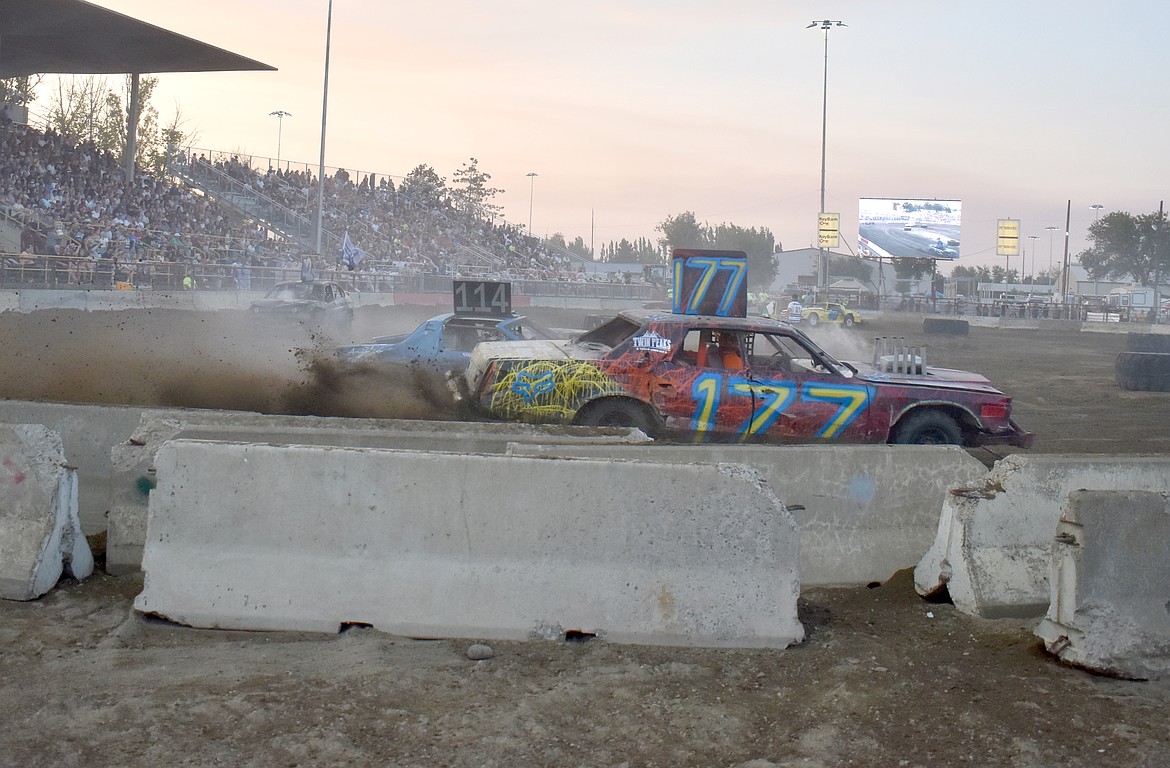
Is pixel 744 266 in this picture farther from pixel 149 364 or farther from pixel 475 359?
pixel 149 364

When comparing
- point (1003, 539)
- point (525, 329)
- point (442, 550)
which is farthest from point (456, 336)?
point (1003, 539)

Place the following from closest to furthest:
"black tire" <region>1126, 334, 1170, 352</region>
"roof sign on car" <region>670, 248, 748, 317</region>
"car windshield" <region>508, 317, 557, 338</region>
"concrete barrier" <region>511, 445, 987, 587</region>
Result: "concrete barrier" <region>511, 445, 987, 587</region> < "roof sign on car" <region>670, 248, 748, 317</region> < "car windshield" <region>508, 317, 557, 338</region> < "black tire" <region>1126, 334, 1170, 352</region>

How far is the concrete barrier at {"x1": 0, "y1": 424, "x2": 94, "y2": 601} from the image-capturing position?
4.92 m

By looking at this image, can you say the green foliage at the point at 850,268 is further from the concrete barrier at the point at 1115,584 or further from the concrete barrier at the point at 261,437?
the concrete barrier at the point at 1115,584

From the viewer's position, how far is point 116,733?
3.68 meters

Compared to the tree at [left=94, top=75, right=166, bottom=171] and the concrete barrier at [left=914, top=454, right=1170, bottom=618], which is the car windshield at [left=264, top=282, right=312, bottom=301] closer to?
the concrete barrier at [left=914, top=454, right=1170, bottom=618]

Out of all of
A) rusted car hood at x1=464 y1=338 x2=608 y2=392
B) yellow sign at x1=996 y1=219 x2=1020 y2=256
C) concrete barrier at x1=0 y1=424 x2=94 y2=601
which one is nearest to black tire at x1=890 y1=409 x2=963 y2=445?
rusted car hood at x1=464 y1=338 x2=608 y2=392

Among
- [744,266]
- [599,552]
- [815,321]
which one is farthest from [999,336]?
[599,552]

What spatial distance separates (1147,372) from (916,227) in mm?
50169

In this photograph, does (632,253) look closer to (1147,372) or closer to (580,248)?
(580,248)

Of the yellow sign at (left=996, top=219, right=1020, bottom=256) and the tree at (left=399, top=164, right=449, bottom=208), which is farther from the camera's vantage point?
the yellow sign at (left=996, top=219, right=1020, bottom=256)

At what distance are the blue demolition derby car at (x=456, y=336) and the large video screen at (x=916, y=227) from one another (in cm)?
5566

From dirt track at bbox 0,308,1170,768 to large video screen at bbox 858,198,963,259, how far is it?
63.0 metres

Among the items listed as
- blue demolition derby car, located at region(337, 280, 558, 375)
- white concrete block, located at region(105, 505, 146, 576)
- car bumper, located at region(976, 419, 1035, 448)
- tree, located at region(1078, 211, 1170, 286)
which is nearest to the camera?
white concrete block, located at region(105, 505, 146, 576)
